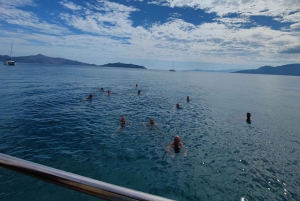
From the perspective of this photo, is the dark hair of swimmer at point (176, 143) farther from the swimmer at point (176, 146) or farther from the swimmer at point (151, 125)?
the swimmer at point (151, 125)

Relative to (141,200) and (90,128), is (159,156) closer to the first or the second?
(90,128)

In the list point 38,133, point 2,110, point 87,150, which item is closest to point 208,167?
point 87,150

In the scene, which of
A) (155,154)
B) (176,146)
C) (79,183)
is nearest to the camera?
(79,183)

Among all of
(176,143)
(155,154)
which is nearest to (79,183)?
(155,154)

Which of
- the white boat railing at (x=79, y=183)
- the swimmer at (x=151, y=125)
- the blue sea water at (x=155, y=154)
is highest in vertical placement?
the white boat railing at (x=79, y=183)

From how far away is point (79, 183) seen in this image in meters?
1.31

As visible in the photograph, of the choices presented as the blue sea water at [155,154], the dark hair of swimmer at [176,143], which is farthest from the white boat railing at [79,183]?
the dark hair of swimmer at [176,143]

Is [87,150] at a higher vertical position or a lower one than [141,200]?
lower

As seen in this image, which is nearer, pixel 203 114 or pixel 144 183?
pixel 144 183

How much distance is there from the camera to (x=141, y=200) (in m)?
1.16

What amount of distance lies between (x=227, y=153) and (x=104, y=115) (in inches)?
527

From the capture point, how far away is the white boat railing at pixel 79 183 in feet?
3.95

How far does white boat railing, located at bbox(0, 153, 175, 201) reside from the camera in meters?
1.20

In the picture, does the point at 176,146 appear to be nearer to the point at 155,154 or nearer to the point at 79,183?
the point at 155,154
